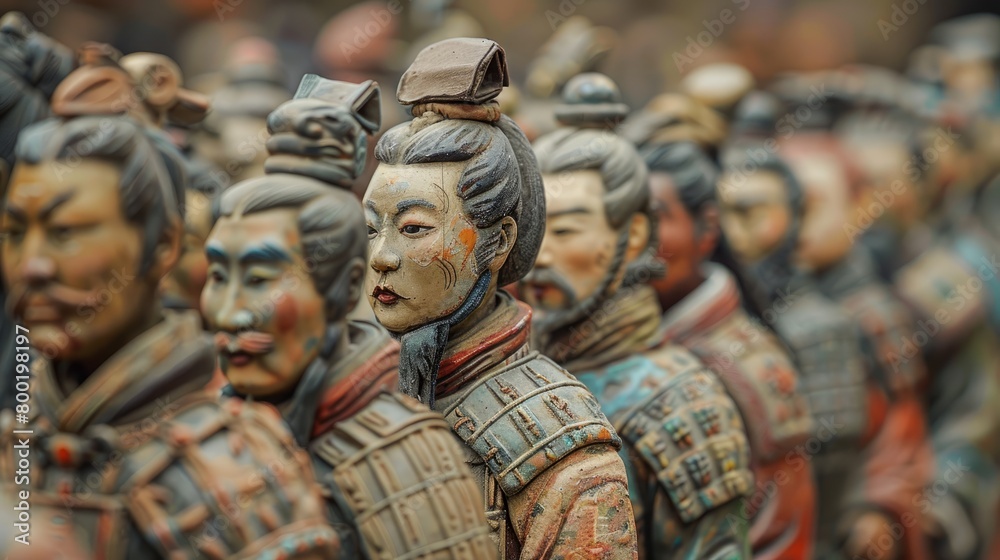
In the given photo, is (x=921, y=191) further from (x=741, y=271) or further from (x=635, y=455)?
(x=635, y=455)

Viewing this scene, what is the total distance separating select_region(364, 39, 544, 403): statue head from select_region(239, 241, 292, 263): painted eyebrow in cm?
25

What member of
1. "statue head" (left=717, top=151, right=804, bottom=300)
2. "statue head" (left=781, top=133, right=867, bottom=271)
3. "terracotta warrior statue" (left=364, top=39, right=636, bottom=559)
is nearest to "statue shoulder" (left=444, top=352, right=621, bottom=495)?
"terracotta warrior statue" (left=364, top=39, right=636, bottom=559)

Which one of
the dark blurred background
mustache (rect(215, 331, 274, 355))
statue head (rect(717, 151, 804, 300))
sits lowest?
the dark blurred background

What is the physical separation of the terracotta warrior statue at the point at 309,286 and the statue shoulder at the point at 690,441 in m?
1.26

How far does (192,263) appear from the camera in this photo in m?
6.38

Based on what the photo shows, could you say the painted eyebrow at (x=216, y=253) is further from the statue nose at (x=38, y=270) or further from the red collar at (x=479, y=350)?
the red collar at (x=479, y=350)

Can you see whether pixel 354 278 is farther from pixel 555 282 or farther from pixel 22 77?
pixel 22 77

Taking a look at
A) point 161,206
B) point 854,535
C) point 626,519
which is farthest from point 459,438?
point 854,535

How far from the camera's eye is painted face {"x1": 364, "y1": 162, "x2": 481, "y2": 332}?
13.5 ft

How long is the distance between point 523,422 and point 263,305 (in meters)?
0.73

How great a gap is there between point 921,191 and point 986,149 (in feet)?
2.42

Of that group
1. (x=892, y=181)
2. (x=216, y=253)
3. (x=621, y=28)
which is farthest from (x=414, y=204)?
(x=621, y=28)

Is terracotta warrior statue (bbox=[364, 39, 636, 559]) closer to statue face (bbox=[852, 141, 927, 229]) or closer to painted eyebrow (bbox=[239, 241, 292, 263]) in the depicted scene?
painted eyebrow (bbox=[239, 241, 292, 263])

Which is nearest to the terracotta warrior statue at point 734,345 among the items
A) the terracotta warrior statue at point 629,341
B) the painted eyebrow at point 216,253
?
the terracotta warrior statue at point 629,341
